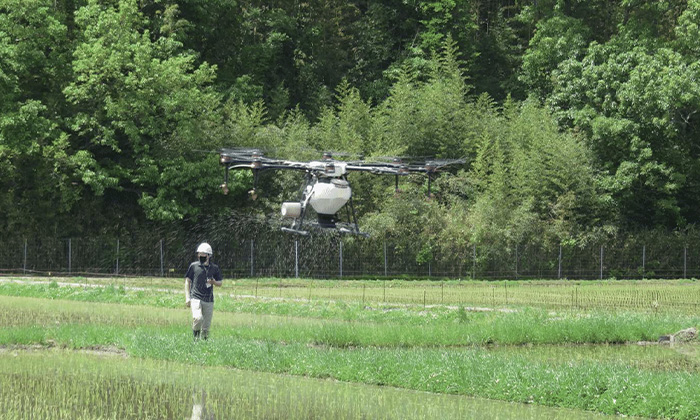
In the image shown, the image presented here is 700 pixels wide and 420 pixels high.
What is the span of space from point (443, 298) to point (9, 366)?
19.2 meters

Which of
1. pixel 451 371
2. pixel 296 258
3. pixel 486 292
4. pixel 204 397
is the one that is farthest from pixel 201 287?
pixel 296 258

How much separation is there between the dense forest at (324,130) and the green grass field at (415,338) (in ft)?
41.9

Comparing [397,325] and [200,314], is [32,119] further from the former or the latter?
[200,314]

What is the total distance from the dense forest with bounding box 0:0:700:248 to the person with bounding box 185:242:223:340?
24.4 meters

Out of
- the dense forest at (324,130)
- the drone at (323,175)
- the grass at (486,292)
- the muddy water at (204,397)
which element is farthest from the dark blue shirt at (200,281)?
the dense forest at (324,130)

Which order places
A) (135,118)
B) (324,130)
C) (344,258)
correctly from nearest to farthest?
(135,118), (344,258), (324,130)

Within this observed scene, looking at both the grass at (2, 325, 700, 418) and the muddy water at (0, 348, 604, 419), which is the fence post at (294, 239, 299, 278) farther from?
the muddy water at (0, 348, 604, 419)

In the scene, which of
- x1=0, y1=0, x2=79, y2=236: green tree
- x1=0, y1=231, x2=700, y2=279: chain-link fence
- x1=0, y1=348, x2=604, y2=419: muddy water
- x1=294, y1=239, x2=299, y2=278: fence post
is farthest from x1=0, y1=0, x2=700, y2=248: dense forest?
x1=0, y1=348, x2=604, y2=419: muddy water

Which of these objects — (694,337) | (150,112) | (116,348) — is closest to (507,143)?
(150,112)

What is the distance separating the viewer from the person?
17.2 metres

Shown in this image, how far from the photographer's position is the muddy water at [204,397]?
1187 cm

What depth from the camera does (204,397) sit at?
42.3 feet

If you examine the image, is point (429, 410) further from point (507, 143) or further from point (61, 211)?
point (507, 143)

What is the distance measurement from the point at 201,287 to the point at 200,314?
1.69ft
